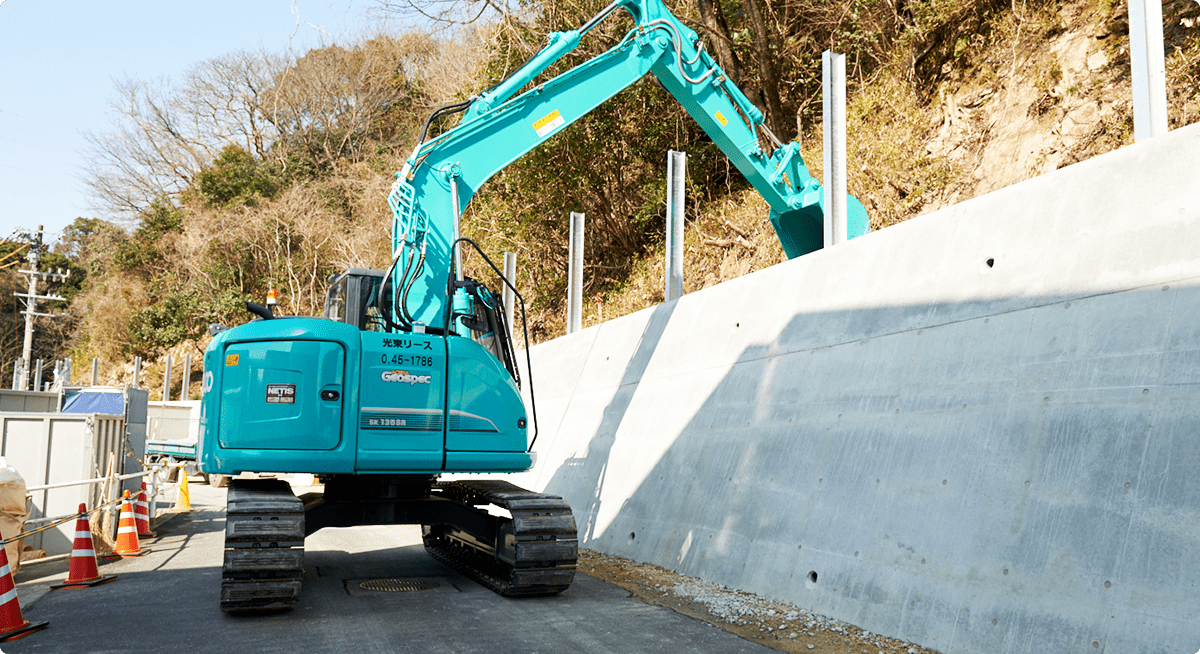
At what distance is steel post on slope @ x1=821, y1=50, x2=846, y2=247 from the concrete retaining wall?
0.40m

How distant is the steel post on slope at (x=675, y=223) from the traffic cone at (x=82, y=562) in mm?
6328

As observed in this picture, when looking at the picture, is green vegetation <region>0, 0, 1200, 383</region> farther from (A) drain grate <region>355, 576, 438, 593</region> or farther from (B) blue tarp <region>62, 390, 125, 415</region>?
(B) blue tarp <region>62, 390, 125, 415</region>

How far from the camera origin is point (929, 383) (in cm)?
520

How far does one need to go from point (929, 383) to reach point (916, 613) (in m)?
1.42

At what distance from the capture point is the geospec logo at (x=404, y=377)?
6.56 metres

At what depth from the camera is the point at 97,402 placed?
21719mm

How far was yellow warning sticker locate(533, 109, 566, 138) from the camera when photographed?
26.5 ft

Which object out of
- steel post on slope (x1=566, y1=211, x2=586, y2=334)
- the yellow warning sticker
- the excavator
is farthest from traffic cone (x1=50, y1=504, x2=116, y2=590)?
steel post on slope (x1=566, y1=211, x2=586, y2=334)

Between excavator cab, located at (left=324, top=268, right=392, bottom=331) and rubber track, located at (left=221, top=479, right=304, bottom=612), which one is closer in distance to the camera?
rubber track, located at (left=221, top=479, right=304, bottom=612)

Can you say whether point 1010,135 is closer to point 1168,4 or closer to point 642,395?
point 1168,4

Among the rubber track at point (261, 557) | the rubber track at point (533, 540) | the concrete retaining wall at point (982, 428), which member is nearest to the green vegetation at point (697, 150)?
the concrete retaining wall at point (982, 428)

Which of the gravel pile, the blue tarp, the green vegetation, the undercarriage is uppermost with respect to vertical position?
the green vegetation

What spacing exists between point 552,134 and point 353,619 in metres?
4.79

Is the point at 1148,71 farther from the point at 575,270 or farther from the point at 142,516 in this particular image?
the point at 142,516
